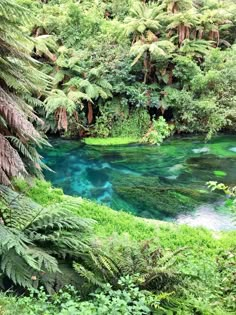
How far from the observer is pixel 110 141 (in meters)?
15.5

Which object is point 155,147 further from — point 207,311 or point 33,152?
point 207,311

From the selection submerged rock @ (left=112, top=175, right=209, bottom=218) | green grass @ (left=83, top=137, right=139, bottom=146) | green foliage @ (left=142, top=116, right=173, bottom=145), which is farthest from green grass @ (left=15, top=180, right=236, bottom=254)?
green foliage @ (left=142, top=116, right=173, bottom=145)

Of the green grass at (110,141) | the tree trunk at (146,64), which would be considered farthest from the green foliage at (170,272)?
the tree trunk at (146,64)

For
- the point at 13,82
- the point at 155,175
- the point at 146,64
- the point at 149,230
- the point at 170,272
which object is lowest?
the point at 155,175

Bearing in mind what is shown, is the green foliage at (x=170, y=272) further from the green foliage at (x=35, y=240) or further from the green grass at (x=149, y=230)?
the green grass at (x=149, y=230)

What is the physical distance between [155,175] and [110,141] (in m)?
4.09

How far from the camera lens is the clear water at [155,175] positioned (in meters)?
9.20

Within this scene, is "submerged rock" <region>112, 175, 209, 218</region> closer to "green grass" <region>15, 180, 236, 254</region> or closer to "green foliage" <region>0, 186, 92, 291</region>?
"green grass" <region>15, 180, 236, 254</region>

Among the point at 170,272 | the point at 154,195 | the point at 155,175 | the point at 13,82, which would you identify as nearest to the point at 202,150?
the point at 155,175

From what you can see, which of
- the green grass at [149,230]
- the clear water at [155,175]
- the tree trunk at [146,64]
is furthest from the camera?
the tree trunk at [146,64]

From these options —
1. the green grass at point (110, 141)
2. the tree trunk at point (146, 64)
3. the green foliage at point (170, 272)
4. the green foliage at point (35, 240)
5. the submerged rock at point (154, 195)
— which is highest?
the tree trunk at point (146, 64)

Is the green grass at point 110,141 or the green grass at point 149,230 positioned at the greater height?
the green grass at point 149,230

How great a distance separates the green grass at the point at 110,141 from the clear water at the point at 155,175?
A: 45 cm

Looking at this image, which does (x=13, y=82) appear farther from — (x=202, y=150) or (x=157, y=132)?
(x=157, y=132)
